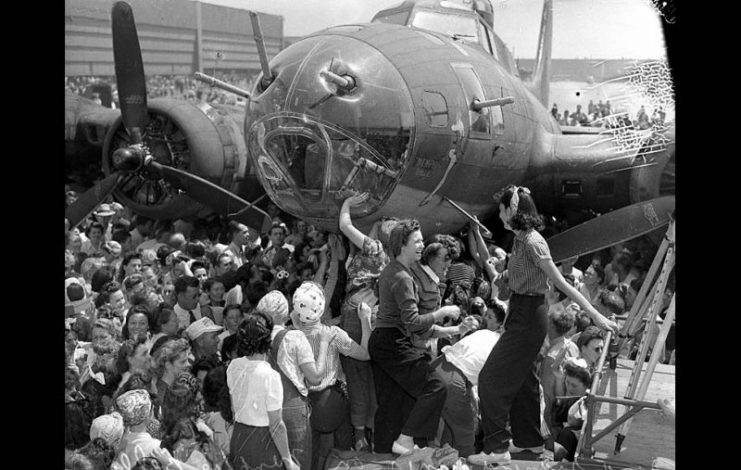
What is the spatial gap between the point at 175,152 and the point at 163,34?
926 centimetres

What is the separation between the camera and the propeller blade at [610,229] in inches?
387

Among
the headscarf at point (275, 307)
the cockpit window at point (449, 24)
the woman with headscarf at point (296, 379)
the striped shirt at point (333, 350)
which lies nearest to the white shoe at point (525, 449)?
the striped shirt at point (333, 350)

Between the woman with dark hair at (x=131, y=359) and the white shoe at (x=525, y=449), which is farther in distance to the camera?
the woman with dark hair at (x=131, y=359)

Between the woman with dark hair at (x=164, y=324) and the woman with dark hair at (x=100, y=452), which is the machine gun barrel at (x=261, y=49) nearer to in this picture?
the woman with dark hair at (x=164, y=324)

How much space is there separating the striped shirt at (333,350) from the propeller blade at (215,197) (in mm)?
6696

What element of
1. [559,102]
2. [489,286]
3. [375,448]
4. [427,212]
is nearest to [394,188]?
[427,212]

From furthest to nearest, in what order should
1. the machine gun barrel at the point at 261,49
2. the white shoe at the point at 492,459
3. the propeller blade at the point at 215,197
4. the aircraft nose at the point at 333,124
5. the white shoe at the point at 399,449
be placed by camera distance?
the propeller blade at the point at 215,197 < the machine gun barrel at the point at 261,49 < the aircraft nose at the point at 333,124 < the white shoe at the point at 399,449 < the white shoe at the point at 492,459

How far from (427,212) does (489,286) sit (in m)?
1.14

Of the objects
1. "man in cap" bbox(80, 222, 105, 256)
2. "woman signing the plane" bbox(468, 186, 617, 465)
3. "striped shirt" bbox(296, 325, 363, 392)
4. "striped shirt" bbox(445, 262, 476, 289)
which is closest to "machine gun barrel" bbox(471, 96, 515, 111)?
"striped shirt" bbox(445, 262, 476, 289)

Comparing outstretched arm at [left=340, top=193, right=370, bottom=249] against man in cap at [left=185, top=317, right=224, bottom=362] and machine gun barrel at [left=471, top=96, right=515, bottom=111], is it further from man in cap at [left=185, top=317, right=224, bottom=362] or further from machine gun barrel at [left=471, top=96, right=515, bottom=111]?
machine gun barrel at [left=471, top=96, right=515, bottom=111]

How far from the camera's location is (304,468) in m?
→ 5.79

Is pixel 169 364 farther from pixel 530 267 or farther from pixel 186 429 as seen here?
pixel 530 267
